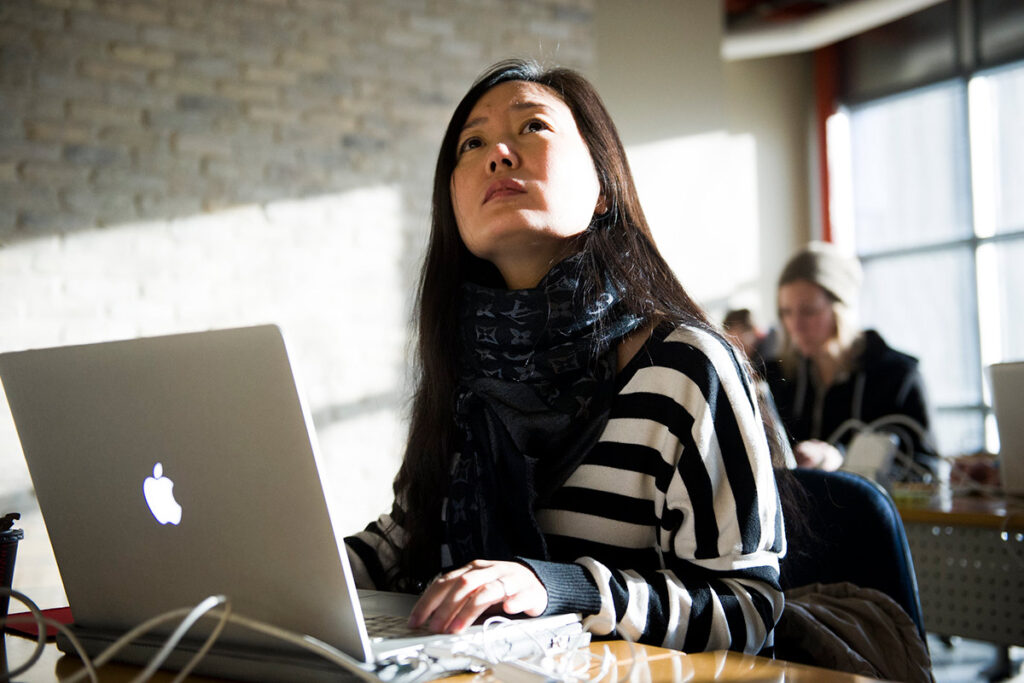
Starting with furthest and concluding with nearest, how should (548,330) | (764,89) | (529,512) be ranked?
(764,89), (548,330), (529,512)

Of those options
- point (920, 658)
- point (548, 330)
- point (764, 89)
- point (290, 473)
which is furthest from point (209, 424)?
point (764, 89)

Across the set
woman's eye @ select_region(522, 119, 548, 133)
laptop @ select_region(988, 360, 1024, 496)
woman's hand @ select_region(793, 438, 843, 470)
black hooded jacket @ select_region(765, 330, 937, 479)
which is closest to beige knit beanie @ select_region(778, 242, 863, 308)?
black hooded jacket @ select_region(765, 330, 937, 479)

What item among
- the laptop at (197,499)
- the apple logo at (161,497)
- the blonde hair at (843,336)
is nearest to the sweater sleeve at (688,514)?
the laptop at (197,499)

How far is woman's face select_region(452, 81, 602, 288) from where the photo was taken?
4.63 feet

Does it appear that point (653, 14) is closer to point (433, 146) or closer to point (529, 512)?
point (433, 146)

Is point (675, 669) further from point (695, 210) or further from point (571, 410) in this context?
point (695, 210)

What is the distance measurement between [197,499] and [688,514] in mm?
595

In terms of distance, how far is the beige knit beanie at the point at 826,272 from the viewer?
364 cm

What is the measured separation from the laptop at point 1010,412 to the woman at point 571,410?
1.24 m

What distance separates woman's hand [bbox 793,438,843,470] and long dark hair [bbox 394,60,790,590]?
1.40 m

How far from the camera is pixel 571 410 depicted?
1.37 metres

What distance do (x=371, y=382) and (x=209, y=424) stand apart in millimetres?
3810

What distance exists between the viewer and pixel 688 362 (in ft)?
4.21

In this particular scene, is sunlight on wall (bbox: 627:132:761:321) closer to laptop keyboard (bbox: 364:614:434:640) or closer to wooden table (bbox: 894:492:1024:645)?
wooden table (bbox: 894:492:1024:645)
